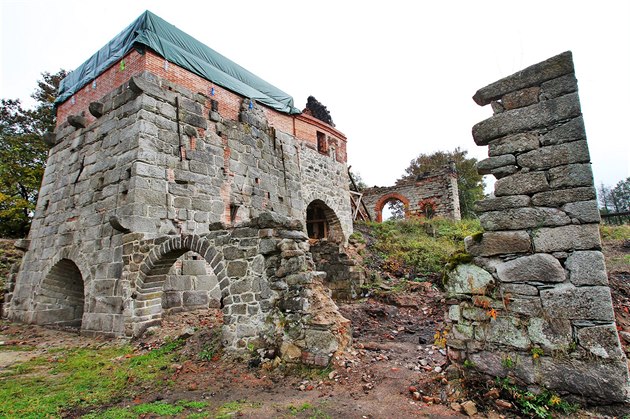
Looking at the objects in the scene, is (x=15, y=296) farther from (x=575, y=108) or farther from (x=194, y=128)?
(x=575, y=108)

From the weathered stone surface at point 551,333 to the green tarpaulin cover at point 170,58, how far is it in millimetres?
9432

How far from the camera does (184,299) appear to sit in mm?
7617

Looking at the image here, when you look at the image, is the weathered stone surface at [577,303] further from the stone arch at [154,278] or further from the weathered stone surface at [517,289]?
the stone arch at [154,278]

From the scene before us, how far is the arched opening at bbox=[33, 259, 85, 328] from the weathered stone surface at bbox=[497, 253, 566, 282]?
9841mm

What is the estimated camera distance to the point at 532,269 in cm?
338

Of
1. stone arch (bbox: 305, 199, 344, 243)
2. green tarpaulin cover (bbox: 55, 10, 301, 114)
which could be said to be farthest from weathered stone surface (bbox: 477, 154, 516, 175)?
stone arch (bbox: 305, 199, 344, 243)

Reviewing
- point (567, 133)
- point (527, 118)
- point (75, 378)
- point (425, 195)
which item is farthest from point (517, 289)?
point (425, 195)

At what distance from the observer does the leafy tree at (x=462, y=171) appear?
942 inches

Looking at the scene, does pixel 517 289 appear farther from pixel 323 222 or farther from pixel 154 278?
pixel 323 222

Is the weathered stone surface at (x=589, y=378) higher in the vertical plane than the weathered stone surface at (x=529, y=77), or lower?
lower

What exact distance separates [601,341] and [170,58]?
32.5 ft

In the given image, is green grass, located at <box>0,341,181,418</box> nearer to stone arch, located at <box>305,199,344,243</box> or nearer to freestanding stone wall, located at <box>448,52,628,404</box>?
freestanding stone wall, located at <box>448,52,628,404</box>

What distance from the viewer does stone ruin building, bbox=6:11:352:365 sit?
5.18 metres

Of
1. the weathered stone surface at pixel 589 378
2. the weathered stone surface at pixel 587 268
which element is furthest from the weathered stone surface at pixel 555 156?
the weathered stone surface at pixel 589 378
